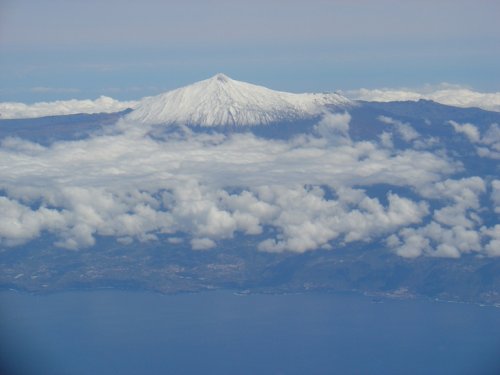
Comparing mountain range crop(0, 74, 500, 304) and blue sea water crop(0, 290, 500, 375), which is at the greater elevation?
mountain range crop(0, 74, 500, 304)


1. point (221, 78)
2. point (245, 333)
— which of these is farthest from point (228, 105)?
point (245, 333)

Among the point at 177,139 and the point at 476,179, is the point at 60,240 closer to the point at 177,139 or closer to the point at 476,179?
the point at 177,139

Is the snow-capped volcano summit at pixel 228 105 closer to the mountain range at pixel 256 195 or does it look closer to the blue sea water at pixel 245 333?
the mountain range at pixel 256 195

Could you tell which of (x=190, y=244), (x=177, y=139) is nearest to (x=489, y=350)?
(x=190, y=244)

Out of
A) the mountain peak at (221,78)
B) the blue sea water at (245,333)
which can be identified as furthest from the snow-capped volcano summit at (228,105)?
the blue sea water at (245,333)

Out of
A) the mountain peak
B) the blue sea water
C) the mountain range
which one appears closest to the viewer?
the blue sea water

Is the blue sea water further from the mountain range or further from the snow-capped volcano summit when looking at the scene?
the snow-capped volcano summit

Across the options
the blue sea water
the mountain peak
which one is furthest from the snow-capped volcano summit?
the blue sea water
